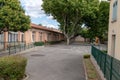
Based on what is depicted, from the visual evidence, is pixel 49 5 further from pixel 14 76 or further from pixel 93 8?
pixel 14 76

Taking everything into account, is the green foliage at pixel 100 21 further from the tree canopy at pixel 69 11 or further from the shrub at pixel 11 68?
the shrub at pixel 11 68

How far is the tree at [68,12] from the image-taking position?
44.7 m

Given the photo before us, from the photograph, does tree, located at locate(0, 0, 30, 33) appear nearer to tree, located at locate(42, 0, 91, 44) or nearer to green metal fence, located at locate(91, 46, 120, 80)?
green metal fence, located at locate(91, 46, 120, 80)

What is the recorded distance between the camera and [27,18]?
21969 millimetres

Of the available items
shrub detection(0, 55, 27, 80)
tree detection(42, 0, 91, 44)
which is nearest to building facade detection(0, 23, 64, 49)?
tree detection(42, 0, 91, 44)

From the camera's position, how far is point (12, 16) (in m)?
20.3

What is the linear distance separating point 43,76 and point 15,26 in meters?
10.0

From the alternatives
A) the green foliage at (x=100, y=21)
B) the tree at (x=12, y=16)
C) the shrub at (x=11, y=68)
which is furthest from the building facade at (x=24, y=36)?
the shrub at (x=11, y=68)

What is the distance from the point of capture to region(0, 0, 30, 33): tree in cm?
1994

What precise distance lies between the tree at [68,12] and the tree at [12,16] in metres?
23.7

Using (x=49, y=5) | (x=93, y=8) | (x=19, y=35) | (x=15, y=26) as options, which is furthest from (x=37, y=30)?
(x=15, y=26)

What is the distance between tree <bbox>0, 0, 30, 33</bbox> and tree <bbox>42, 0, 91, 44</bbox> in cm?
2365

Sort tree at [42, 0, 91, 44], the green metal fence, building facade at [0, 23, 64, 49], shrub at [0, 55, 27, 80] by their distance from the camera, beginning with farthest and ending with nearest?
1. tree at [42, 0, 91, 44]
2. building facade at [0, 23, 64, 49]
3. shrub at [0, 55, 27, 80]
4. the green metal fence

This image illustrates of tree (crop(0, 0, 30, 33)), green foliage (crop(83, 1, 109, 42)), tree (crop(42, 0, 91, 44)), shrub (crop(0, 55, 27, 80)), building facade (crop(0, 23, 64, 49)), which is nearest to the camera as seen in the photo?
shrub (crop(0, 55, 27, 80))
